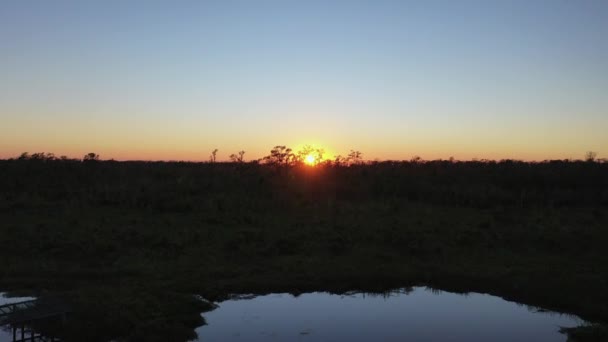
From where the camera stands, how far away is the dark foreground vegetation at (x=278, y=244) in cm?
1434

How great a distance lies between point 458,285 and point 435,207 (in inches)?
510

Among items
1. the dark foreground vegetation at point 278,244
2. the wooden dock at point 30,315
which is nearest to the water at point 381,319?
the dark foreground vegetation at point 278,244

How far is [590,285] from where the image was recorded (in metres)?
15.8

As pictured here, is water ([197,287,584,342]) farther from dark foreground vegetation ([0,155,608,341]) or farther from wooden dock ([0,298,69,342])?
wooden dock ([0,298,69,342])

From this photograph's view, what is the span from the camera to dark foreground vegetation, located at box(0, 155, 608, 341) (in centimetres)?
1434

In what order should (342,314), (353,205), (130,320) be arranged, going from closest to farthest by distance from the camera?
(130,320) → (342,314) → (353,205)

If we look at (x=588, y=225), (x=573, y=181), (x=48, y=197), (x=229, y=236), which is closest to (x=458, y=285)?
(x=229, y=236)

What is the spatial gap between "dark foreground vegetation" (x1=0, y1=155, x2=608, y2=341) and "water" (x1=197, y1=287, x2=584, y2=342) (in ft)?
2.05

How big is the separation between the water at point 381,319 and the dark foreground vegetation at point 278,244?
624mm

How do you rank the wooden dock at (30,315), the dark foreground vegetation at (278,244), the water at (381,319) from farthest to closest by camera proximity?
the dark foreground vegetation at (278,244)
the water at (381,319)
the wooden dock at (30,315)

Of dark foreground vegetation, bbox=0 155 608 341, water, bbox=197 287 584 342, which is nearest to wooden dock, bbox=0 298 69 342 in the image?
dark foreground vegetation, bbox=0 155 608 341

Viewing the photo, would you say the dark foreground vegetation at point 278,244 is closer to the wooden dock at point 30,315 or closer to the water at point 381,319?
the wooden dock at point 30,315

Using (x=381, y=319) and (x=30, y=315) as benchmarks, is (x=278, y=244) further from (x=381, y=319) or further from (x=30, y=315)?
(x=30, y=315)

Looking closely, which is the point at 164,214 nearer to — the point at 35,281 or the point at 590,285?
the point at 35,281
